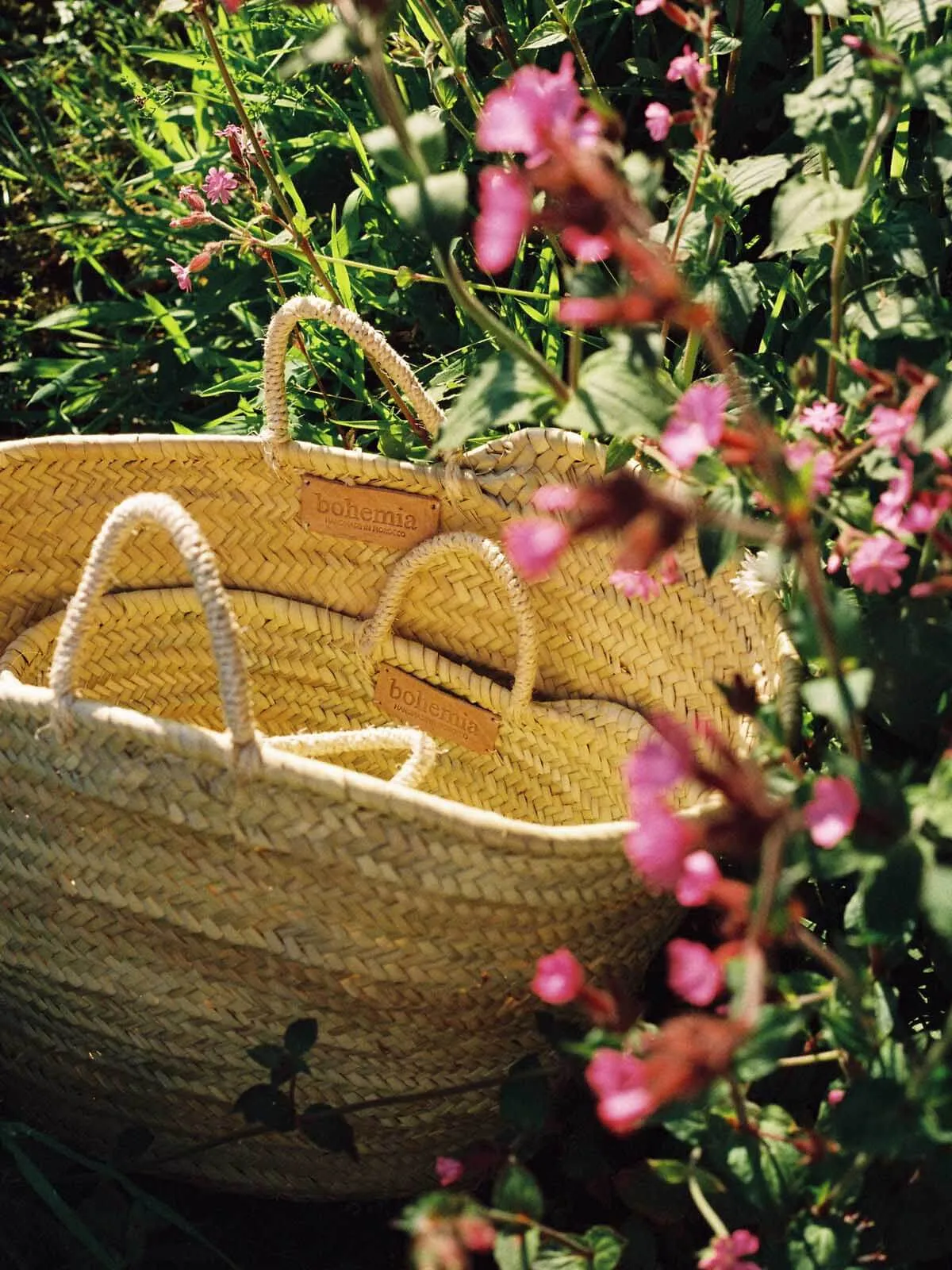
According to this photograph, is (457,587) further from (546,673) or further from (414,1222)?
(414,1222)

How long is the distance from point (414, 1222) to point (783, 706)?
527mm

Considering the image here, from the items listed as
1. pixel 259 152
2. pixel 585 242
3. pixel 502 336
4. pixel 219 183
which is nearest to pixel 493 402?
pixel 502 336

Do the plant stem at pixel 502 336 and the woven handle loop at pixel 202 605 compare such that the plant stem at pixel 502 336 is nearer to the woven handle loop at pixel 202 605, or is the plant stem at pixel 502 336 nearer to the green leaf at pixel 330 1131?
the woven handle loop at pixel 202 605

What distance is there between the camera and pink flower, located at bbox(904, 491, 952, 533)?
2.93ft

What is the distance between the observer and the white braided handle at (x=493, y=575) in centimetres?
154

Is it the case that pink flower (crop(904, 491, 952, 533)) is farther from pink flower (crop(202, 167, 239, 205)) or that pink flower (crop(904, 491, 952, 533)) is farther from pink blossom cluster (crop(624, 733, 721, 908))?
pink flower (crop(202, 167, 239, 205))

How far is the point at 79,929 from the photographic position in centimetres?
125

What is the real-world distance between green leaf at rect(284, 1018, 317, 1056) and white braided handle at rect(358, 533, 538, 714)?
1.88 ft

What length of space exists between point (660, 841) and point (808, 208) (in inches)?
22.2

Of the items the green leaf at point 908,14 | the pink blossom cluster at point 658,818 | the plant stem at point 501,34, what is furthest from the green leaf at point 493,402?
the plant stem at point 501,34

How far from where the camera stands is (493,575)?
1.61m

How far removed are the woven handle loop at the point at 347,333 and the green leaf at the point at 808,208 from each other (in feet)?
1.42

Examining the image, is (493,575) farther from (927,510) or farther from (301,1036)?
(927,510)

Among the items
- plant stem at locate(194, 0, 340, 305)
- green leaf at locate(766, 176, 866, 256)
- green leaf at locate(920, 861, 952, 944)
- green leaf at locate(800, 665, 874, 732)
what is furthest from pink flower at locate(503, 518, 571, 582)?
plant stem at locate(194, 0, 340, 305)
